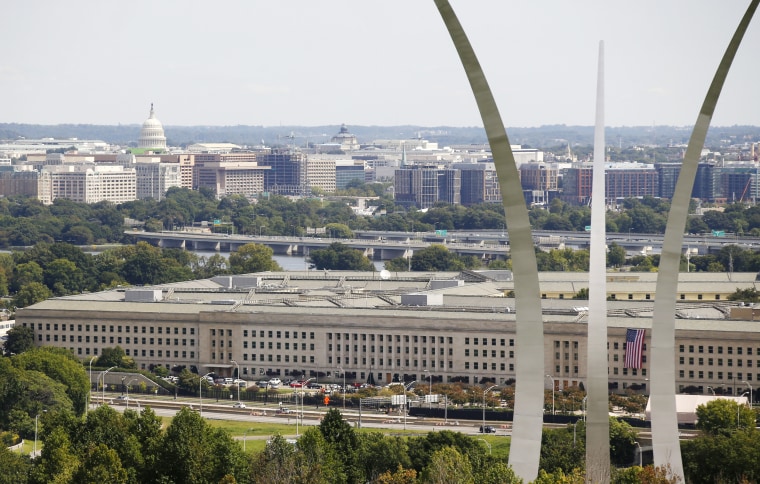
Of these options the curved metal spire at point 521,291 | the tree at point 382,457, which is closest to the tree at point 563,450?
the tree at point 382,457

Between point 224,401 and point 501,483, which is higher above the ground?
point 501,483

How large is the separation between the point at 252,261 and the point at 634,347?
171 feet

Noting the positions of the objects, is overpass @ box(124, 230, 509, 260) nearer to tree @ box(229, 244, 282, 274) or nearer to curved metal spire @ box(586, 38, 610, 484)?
tree @ box(229, 244, 282, 274)

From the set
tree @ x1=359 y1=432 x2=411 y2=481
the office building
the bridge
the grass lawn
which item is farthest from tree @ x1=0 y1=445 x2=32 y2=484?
the bridge

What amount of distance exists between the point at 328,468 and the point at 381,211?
524 feet

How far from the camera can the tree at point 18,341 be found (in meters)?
70.5

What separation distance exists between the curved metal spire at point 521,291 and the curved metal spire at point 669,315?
3002 millimetres

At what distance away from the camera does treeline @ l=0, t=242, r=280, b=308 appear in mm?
102125

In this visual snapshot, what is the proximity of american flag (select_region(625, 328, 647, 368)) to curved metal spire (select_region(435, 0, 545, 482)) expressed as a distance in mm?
31083

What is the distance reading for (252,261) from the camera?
109 metres

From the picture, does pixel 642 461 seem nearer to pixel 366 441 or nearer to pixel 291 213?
pixel 366 441

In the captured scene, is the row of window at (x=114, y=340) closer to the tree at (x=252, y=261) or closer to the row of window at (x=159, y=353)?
the row of window at (x=159, y=353)

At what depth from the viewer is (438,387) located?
63188 millimetres

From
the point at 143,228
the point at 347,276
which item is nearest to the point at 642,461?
the point at 347,276
